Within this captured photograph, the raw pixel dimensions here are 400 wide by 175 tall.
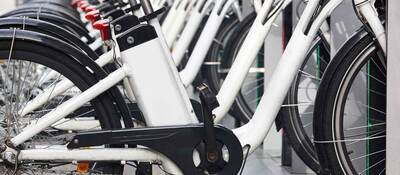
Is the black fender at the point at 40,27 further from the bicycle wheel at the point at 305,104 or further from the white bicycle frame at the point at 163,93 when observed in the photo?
the bicycle wheel at the point at 305,104

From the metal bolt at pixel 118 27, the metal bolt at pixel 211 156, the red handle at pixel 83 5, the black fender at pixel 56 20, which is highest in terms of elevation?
the red handle at pixel 83 5

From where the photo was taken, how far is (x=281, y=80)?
3.08 m

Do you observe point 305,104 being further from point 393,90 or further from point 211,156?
point 211,156

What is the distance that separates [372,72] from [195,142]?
0.75m

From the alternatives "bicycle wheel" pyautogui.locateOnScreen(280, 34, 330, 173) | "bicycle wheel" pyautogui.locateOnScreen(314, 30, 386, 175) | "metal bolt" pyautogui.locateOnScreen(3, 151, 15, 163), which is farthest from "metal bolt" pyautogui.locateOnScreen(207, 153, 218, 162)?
"bicycle wheel" pyautogui.locateOnScreen(280, 34, 330, 173)

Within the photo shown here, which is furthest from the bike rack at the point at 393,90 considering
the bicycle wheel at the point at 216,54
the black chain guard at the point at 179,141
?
the bicycle wheel at the point at 216,54

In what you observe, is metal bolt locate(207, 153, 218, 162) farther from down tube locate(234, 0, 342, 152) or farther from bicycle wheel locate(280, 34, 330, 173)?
bicycle wheel locate(280, 34, 330, 173)

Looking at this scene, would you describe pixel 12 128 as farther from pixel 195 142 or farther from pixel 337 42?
pixel 337 42

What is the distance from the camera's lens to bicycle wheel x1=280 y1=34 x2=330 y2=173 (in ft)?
13.2

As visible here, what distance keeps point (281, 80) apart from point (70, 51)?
29.1 inches

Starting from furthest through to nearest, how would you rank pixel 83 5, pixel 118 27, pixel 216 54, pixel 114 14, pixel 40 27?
pixel 216 54, pixel 83 5, pixel 40 27, pixel 114 14, pixel 118 27

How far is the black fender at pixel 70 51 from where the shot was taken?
9.51ft

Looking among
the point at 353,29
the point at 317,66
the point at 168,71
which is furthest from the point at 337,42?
the point at 168,71

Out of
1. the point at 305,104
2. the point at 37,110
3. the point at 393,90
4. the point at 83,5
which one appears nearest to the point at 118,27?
the point at 37,110
